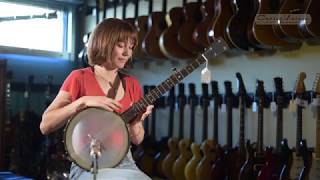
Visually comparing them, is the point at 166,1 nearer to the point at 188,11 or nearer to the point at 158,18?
the point at 158,18

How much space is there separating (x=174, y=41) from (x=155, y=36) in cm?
23

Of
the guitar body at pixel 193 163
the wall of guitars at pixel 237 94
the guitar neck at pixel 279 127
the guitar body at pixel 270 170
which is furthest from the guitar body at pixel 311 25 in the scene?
the guitar body at pixel 193 163

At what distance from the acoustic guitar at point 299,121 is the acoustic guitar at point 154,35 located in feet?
3.83

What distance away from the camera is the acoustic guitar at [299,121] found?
280 cm

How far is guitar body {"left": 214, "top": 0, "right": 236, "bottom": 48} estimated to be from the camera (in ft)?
10.1

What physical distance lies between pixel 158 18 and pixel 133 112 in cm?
203

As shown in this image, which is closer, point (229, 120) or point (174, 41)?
point (229, 120)

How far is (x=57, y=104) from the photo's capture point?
1788 millimetres

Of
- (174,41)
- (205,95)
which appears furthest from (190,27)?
(205,95)

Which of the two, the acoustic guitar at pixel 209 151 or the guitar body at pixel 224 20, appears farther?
the acoustic guitar at pixel 209 151

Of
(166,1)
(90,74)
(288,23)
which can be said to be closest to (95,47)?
(90,74)

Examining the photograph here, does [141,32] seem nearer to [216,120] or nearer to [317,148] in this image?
[216,120]

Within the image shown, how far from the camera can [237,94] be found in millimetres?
3340

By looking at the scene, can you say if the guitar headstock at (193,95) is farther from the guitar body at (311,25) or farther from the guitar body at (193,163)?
the guitar body at (311,25)
